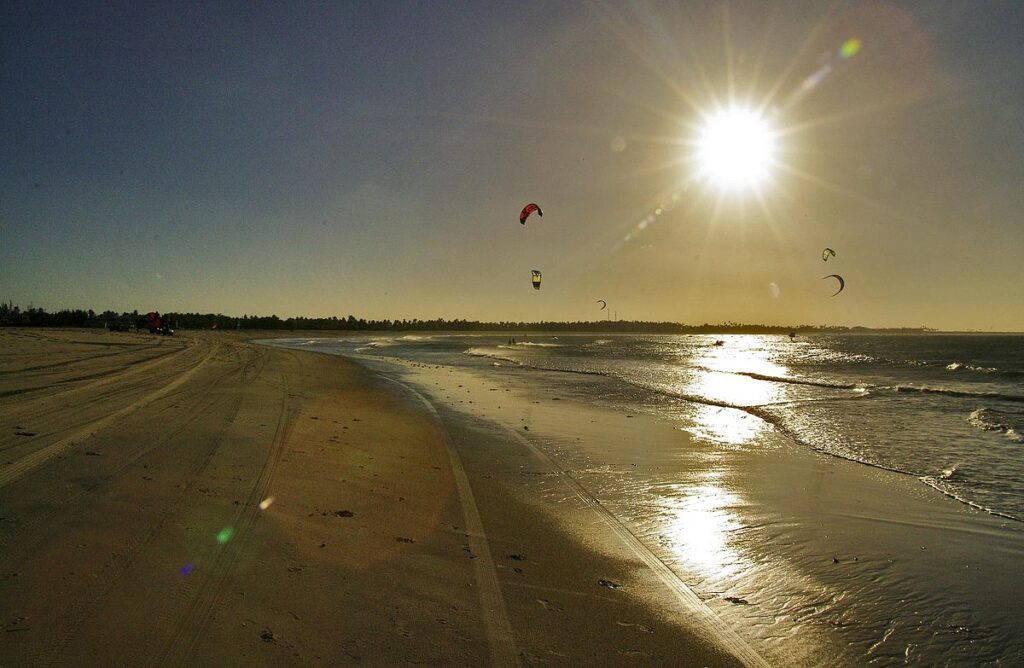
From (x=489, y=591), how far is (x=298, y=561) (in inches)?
70.7

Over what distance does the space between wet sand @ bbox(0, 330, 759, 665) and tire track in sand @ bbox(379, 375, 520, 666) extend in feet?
0.06

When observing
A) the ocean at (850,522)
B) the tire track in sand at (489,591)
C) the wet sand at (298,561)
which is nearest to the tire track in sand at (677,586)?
the wet sand at (298,561)

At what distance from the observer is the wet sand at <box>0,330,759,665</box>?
3.68 metres

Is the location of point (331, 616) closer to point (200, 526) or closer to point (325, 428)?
point (200, 526)

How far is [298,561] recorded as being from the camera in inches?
194

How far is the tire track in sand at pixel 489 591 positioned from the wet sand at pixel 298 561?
0.02 metres

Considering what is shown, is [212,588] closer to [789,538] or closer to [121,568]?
[121,568]

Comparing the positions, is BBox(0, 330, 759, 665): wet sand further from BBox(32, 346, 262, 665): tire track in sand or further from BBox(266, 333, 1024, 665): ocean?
BBox(266, 333, 1024, 665): ocean

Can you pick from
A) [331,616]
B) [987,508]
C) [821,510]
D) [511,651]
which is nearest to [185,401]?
[331,616]

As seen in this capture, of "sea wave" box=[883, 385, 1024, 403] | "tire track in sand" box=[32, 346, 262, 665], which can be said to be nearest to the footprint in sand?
"tire track in sand" box=[32, 346, 262, 665]

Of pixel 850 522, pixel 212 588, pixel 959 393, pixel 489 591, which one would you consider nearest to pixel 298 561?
pixel 212 588

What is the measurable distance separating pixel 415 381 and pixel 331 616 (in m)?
20.9

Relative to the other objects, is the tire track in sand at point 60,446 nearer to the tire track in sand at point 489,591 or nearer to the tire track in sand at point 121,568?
the tire track in sand at point 121,568

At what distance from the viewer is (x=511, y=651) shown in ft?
12.4
